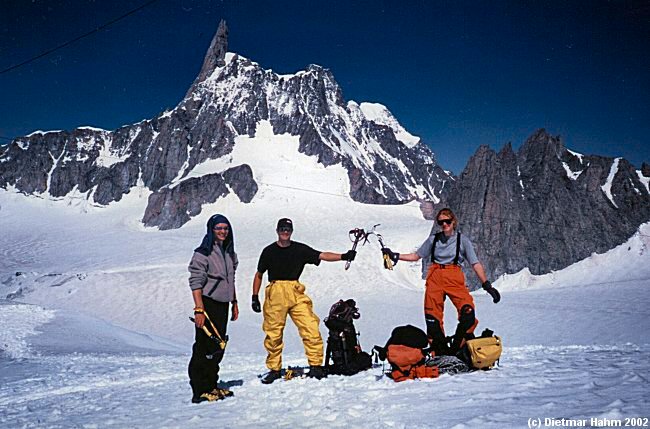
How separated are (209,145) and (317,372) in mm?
86453

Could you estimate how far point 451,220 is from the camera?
6562 mm

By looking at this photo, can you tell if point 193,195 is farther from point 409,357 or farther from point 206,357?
point 409,357

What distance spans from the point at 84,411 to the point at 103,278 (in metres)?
27.6

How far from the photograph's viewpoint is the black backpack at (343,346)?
21.7 feet

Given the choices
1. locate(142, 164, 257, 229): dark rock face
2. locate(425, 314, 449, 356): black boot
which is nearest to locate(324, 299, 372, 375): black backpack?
locate(425, 314, 449, 356): black boot

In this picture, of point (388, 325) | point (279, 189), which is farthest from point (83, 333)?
point (279, 189)

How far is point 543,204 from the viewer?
113 ft

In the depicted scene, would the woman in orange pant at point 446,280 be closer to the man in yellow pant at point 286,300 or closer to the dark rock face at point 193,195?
the man in yellow pant at point 286,300

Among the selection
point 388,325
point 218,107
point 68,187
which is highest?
point 218,107

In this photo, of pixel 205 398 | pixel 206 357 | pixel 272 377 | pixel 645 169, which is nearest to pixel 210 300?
pixel 206 357

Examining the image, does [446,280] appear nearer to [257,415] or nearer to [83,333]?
[257,415]

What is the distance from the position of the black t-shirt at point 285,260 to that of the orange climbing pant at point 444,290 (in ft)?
5.47

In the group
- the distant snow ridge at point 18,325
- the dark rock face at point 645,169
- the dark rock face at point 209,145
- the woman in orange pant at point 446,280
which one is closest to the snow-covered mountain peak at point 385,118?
the dark rock face at point 209,145

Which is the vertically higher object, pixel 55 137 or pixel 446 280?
pixel 55 137
